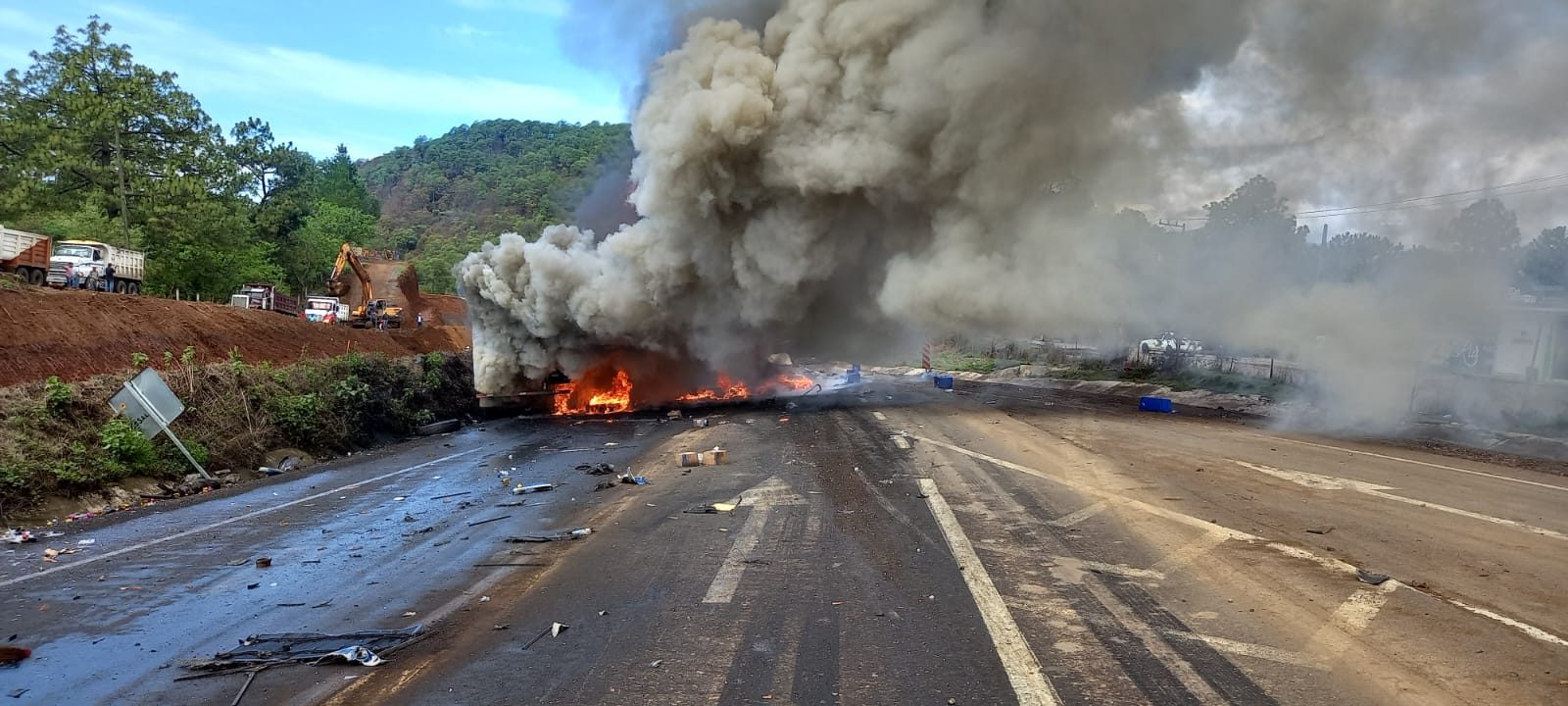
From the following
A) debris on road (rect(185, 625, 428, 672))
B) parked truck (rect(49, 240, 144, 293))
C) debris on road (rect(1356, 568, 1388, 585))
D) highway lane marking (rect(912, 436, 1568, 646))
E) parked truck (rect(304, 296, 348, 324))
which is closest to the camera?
debris on road (rect(185, 625, 428, 672))

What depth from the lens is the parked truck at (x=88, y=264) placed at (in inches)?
958

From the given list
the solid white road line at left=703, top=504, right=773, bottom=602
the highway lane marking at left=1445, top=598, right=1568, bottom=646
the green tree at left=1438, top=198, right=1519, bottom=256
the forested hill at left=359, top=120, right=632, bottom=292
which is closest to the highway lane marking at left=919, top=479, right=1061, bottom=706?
the solid white road line at left=703, top=504, right=773, bottom=602

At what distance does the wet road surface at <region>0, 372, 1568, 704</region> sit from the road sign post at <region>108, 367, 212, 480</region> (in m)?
1.63

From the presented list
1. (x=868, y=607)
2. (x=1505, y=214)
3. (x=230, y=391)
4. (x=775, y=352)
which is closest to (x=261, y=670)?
(x=868, y=607)

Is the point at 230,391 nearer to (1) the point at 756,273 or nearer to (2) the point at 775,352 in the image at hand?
(1) the point at 756,273

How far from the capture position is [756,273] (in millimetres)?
20812

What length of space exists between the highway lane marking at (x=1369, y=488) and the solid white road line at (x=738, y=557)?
6545 millimetres

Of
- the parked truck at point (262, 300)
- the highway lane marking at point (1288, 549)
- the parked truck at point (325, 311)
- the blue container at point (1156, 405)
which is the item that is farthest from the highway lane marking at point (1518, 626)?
the parked truck at point (325, 311)

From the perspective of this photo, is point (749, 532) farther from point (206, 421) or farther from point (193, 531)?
point (206, 421)

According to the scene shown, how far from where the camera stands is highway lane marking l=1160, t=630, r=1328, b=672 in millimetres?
4520

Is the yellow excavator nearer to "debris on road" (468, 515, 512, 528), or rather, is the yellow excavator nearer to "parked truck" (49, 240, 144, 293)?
"parked truck" (49, 240, 144, 293)

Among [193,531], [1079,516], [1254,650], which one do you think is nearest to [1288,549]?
[1079,516]

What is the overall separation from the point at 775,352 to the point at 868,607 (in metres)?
19.4

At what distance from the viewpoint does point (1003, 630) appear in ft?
16.3
